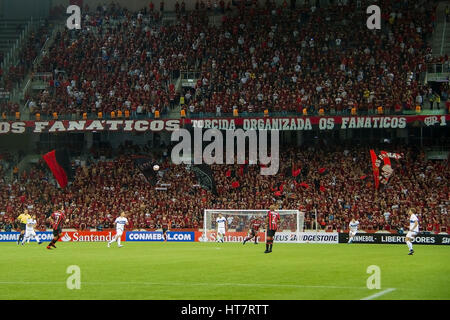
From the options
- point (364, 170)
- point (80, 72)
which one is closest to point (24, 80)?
point (80, 72)

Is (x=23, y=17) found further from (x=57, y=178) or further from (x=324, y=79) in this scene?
(x=324, y=79)

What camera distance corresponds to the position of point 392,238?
4362 cm

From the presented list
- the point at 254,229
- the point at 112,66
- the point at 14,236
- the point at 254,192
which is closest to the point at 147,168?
the point at 254,192

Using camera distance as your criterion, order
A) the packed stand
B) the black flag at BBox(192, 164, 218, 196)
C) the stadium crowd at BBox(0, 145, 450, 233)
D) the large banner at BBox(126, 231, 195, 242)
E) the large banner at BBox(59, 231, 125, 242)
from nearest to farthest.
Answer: the stadium crowd at BBox(0, 145, 450, 233) → the large banner at BBox(126, 231, 195, 242) → the large banner at BBox(59, 231, 125, 242) → the black flag at BBox(192, 164, 218, 196) → the packed stand

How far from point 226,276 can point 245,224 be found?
2522 cm

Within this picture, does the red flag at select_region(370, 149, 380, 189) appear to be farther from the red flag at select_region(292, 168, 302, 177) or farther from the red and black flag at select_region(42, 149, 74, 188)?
the red and black flag at select_region(42, 149, 74, 188)

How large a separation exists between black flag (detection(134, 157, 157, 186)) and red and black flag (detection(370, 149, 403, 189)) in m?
15.7

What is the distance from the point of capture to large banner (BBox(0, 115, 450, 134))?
50531 mm

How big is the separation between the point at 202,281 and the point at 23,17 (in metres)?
50.9

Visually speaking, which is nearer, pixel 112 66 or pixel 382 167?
pixel 382 167

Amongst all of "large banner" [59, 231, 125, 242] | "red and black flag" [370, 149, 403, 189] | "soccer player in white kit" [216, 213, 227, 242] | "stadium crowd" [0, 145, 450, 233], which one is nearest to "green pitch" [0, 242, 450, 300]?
"soccer player in white kit" [216, 213, 227, 242]

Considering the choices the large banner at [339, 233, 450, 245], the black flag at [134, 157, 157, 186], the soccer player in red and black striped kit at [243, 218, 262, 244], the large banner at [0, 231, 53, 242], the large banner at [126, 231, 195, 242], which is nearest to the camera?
the soccer player in red and black striped kit at [243, 218, 262, 244]

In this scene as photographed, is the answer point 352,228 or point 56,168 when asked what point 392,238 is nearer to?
point 352,228

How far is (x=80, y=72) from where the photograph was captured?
60062mm
